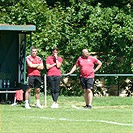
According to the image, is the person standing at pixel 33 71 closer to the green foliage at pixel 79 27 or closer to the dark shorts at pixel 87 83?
the dark shorts at pixel 87 83

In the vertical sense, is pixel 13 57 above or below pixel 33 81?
above

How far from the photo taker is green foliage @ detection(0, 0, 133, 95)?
2819 cm

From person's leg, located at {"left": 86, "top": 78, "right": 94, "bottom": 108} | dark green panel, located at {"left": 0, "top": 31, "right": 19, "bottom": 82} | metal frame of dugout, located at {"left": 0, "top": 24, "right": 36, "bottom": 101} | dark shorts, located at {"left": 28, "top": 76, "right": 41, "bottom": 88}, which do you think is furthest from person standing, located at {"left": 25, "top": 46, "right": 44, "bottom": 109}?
dark green panel, located at {"left": 0, "top": 31, "right": 19, "bottom": 82}

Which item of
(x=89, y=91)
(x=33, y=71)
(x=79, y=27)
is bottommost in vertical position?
(x=89, y=91)

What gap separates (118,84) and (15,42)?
26.3ft

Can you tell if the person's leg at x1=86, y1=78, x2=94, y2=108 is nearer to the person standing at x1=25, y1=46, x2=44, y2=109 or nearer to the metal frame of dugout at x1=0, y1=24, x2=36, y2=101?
the person standing at x1=25, y1=46, x2=44, y2=109

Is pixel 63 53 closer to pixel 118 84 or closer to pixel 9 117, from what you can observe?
pixel 118 84

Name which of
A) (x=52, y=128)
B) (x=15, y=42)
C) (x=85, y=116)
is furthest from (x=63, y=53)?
(x=52, y=128)

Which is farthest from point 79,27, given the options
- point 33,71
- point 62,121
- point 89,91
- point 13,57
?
point 62,121

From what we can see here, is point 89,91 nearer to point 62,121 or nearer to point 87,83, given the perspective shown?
point 87,83

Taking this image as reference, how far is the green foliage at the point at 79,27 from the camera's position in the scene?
28.2m

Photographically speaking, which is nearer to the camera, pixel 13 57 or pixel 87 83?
pixel 87 83

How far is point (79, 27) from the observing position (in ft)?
97.7

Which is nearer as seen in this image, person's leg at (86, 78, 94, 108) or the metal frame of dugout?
person's leg at (86, 78, 94, 108)
